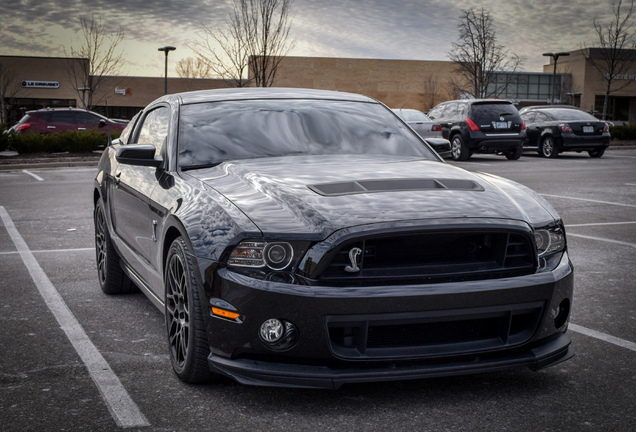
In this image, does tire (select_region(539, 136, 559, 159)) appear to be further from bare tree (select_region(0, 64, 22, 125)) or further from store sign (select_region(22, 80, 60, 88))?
store sign (select_region(22, 80, 60, 88))

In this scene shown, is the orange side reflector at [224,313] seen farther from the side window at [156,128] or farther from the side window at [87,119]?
the side window at [87,119]

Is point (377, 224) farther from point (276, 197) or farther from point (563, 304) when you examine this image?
point (563, 304)

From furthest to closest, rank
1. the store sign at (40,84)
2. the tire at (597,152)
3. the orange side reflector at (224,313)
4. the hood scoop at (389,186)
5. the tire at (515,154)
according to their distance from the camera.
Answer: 1. the store sign at (40,84)
2. the tire at (597,152)
3. the tire at (515,154)
4. the hood scoop at (389,186)
5. the orange side reflector at (224,313)

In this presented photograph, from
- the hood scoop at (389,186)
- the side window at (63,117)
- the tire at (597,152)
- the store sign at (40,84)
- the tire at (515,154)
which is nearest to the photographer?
the hood scoop at (389,186)

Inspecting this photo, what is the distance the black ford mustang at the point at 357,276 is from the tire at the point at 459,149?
17.7m

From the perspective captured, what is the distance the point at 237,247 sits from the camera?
3.42 m

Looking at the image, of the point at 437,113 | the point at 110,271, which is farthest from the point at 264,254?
the point at 437,113

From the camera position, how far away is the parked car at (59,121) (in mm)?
27188

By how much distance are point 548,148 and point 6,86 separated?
5175cm

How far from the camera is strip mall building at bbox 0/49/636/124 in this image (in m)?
65.4

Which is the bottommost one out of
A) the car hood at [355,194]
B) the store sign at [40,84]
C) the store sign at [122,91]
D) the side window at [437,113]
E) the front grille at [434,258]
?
the front grille at [434,258]

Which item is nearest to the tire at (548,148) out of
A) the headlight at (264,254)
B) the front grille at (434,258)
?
the front grille at (434,258)

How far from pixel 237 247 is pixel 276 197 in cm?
37

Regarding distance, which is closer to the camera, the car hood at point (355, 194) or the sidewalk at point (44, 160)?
the car hood at point (355, 194)
